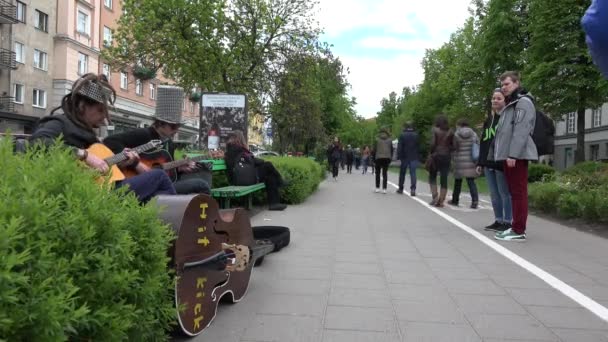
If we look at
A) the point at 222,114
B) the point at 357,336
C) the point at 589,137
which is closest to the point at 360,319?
the point at 357,336

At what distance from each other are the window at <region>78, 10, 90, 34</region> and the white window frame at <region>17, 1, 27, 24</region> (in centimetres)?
490

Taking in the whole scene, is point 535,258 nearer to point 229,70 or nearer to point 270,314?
point 270,314

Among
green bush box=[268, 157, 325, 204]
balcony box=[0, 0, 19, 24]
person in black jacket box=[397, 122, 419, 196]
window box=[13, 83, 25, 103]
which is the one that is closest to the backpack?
green bush box=[268, 157, 325, 204]

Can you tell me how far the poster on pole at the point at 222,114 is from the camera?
47.1 ft

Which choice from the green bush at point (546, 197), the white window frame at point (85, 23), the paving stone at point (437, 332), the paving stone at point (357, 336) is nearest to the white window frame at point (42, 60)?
the white window frame at point (85, 23)

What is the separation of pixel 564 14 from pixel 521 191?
24.7 metres

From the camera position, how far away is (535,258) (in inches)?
244

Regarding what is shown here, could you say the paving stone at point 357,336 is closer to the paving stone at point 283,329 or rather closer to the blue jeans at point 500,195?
the paving stone at point 283,329

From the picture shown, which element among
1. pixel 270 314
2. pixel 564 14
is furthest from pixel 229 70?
pixel 564 14

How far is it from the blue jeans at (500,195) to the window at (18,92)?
35679 millimetres

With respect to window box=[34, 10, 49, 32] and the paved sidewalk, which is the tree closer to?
the paved sidewalk

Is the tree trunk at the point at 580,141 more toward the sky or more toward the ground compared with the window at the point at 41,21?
more toward the ground

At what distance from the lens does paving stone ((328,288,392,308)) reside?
4.22 m

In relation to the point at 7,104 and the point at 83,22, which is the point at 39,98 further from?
the point at 83,22
